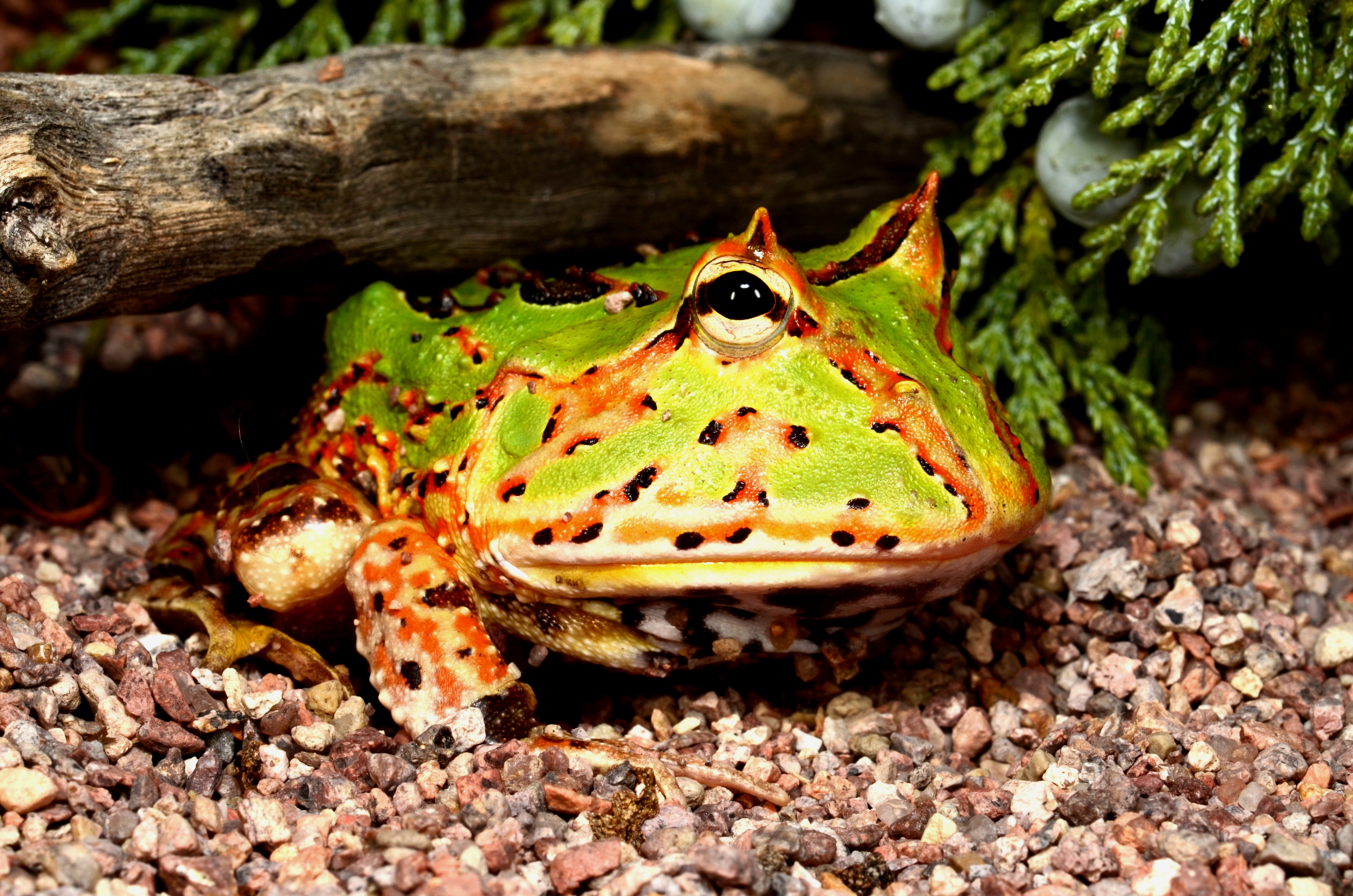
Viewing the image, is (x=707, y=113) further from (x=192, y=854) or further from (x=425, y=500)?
(x=192, y=854)

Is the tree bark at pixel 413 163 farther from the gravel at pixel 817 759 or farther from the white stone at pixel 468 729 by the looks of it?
the white stone at pixel 468 729

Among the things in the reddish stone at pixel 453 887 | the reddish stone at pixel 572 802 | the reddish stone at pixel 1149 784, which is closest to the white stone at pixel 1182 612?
the reddish stone at pixel 1149 784

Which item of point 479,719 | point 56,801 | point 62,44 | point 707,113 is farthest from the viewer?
point 62,44

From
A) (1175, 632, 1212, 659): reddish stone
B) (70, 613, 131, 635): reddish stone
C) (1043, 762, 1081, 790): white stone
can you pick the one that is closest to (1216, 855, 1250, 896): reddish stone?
(1043, 762, 1081, 790): white stone

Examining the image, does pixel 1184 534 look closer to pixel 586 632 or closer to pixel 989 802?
pixel 989 802

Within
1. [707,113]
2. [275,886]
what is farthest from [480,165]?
[275,886]

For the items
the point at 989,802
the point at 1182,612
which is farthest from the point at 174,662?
the point at 1182,612

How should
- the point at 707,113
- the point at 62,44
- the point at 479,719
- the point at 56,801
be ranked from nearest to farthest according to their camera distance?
the point at 56,801
the point at 479,719
the point at 707,113
the point at 62,44
